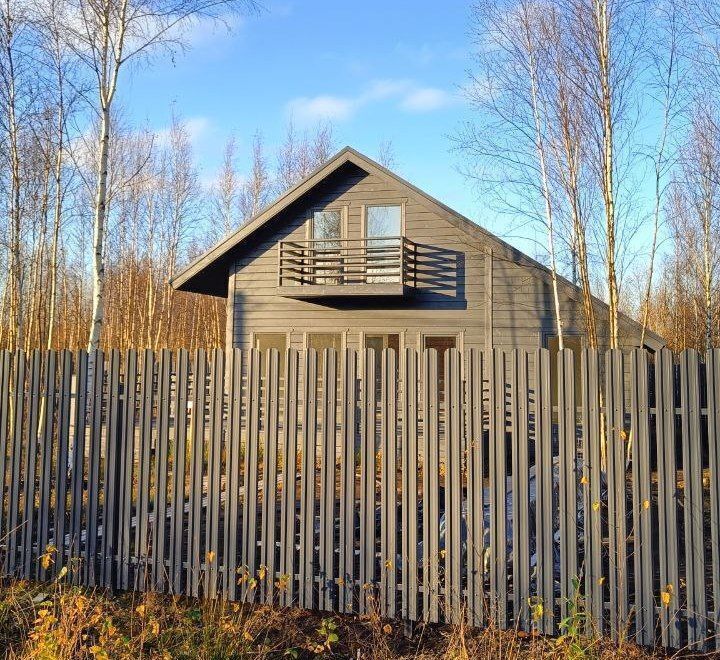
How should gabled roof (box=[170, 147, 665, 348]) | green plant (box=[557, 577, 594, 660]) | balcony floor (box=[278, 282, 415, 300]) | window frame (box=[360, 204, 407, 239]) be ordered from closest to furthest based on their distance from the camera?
green plant (box=[557, 577, 594, 660]) < gabled roof (box=[170, 147, 665, 348]) < balcony floor (box=[278, 282, 415, 300]) < window frame (box=[360, 204, 407, 239])

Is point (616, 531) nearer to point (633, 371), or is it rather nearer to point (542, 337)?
point (633, 371)

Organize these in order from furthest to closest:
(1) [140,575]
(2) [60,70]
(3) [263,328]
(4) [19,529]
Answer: (3) [263,328]
(2) [60,70]
(4) [19,529]
(1) [140,575]

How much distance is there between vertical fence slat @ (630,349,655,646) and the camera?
Result: 3.67 metres

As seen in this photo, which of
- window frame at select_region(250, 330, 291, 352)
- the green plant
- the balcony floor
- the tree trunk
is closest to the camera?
the green plant

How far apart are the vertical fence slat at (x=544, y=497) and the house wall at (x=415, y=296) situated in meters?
9.17

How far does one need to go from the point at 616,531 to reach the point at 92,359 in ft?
15.5

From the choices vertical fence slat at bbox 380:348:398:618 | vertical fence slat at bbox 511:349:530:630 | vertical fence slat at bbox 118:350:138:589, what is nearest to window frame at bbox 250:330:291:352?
vertical fence slat at bbox 118:350:138:589

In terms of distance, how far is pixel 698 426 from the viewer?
3.66 metres

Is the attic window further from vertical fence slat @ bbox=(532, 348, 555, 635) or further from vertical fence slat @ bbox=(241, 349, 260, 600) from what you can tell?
vertical fence slat @ bbox=(532, 348, 555, 635)

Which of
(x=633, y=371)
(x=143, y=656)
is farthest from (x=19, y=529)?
(x=633, y=371)

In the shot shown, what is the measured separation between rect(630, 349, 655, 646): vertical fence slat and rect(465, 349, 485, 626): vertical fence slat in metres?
1.01

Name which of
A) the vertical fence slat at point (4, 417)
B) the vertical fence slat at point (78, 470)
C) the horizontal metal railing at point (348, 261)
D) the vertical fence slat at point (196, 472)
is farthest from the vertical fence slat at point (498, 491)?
the horizontal metal railing at point (348, 261)

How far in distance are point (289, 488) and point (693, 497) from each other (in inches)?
113

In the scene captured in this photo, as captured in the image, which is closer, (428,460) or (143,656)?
(143,656)
